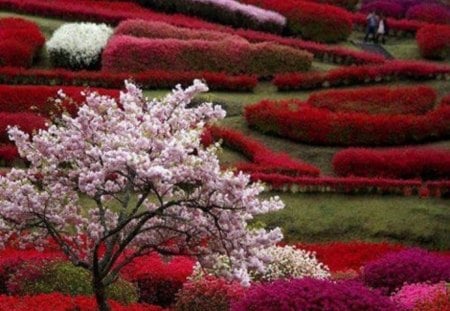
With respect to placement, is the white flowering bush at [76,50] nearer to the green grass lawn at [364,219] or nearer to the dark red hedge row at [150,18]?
the dark red hedge row at [150,18]

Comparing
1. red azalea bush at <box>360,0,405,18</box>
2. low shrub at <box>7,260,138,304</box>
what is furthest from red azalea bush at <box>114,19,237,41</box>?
low shrub at <box>7,260,138,304</box>

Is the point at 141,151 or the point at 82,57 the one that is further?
the point at 82,57

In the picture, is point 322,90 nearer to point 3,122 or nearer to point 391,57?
point 391,57

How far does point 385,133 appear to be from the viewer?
33.3m

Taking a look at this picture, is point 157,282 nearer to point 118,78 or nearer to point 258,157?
point 258,157

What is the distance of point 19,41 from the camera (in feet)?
124

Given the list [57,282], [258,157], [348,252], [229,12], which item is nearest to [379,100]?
[258,157]

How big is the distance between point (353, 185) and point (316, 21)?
17.1 metres

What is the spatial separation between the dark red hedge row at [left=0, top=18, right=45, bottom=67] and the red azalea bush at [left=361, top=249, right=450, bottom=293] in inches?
768

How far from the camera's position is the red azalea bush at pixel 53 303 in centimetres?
1759

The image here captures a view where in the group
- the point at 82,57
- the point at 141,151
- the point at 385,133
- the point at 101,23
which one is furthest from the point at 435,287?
the point at 101,23

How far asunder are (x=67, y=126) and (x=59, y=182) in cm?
86

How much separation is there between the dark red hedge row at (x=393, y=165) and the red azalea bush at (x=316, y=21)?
1474 centimetres

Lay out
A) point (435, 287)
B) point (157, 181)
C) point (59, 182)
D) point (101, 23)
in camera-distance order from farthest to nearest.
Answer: point (101, 23)
point (435, 287)
point (59, 182)
point (157, 181)
